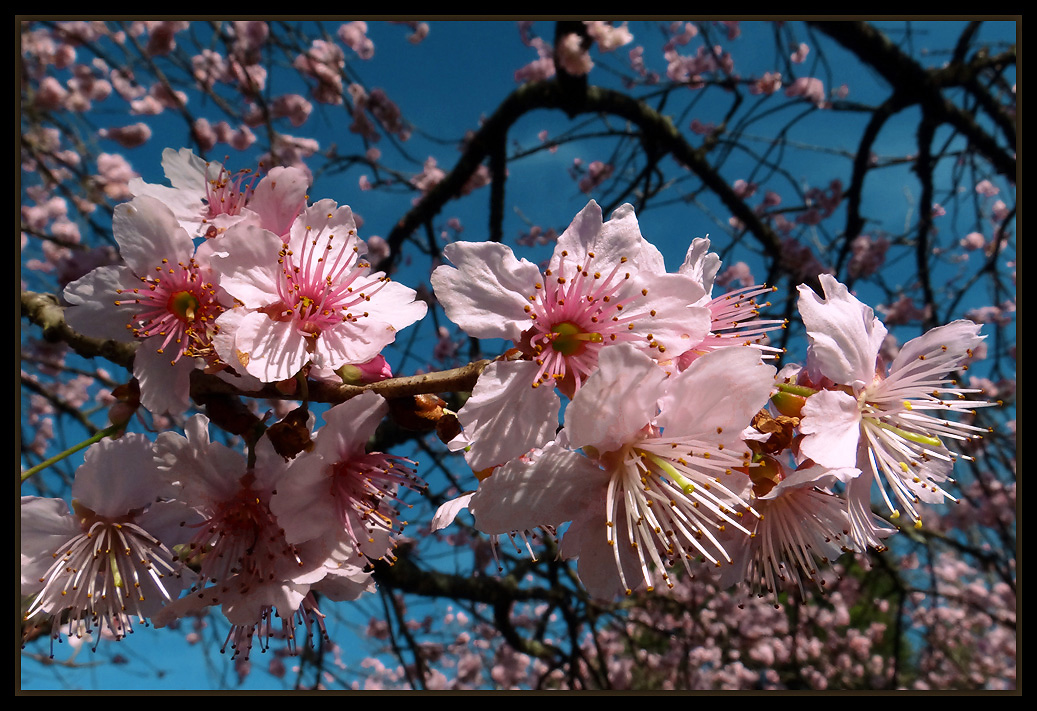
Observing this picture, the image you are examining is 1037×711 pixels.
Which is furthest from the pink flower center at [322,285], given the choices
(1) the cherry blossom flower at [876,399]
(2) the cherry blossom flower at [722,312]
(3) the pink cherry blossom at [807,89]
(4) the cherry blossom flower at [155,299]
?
(3) the pink cherry blossom at [807,89]

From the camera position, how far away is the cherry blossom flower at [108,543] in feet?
3.59

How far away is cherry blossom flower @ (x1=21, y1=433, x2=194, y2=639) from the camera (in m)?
1.09

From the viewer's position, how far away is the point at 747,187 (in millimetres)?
4262

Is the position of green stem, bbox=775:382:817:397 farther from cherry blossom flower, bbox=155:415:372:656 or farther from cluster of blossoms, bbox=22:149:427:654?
cherry blossom flower, bbox=155:415:372:656

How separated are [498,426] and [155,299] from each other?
0.70m

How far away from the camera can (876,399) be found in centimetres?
100

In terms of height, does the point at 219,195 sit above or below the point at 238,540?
above

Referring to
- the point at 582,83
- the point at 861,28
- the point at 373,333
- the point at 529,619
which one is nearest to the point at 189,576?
the point at 373,333

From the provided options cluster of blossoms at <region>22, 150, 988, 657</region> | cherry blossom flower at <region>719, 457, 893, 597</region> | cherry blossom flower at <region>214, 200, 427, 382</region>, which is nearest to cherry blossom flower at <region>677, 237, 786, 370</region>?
cluster of blossoms at <region>22, 150, 988, 657</region>

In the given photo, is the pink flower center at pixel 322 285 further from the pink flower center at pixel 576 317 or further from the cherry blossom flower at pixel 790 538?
the cherry blossom flower at pixel 790 538

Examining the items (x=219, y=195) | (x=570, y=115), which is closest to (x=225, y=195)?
(x=219, y=195)

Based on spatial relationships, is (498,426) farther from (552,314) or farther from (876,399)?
(876,399)

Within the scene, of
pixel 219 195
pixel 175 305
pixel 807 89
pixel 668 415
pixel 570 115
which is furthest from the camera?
pixel 807 89

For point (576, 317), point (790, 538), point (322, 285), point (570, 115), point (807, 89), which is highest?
point (807, 89)
